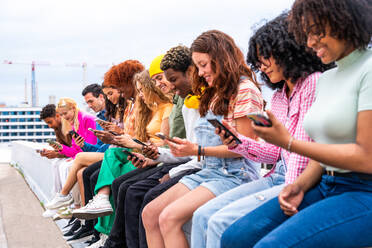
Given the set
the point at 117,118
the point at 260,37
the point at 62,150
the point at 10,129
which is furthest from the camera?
the point at 10,129

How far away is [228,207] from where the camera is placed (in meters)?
1.79

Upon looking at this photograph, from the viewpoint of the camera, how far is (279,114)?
201 centimetres

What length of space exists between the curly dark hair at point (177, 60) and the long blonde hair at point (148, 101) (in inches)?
16.8

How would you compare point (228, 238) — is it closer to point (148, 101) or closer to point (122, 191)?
point (122, 191)

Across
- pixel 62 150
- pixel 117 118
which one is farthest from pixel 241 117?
pixel 62 150

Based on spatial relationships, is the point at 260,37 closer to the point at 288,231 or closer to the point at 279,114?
the point at 279,114

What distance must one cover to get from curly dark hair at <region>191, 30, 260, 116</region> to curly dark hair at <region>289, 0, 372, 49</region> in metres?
0.76

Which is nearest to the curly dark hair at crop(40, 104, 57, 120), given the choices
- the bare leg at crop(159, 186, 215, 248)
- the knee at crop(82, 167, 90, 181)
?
the knee at crop(82, 167, 90, 181)

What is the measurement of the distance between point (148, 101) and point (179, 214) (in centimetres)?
136

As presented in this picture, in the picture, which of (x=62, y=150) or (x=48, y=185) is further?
(x=48, y=185)

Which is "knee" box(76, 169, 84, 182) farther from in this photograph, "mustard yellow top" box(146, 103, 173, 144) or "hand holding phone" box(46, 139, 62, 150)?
"mustard yellow top" box(146, 103, 173, 144)

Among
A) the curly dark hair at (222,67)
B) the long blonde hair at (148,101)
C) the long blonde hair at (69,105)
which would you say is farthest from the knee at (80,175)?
the curly dark hair at (222,67)

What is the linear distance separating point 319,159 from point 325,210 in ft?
0.62

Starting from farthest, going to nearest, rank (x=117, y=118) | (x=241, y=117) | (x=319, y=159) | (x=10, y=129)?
(x=10, y=129)
(x=117, y=118)
(x=241, y=117)
(x=319, y=159)
